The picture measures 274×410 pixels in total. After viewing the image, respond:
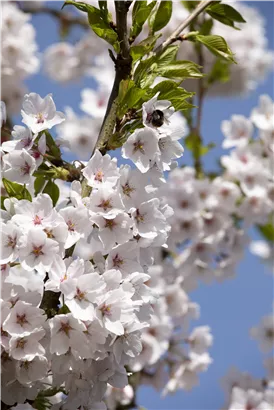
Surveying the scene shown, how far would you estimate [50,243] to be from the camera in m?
1.23

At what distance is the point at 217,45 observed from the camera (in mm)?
1677

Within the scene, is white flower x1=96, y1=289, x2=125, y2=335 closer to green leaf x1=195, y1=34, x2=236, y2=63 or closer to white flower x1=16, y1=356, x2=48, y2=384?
white flower x1=16, y1=356, x2=48, y2=384

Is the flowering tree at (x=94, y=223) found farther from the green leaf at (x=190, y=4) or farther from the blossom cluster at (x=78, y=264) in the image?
the green leaf at (x=190, y=4)

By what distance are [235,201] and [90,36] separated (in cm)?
186

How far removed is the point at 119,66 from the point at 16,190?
1.20 feet

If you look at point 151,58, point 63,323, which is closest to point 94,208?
point 63,323

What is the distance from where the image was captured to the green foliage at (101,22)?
1453mm

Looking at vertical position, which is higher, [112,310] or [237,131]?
[112,310]

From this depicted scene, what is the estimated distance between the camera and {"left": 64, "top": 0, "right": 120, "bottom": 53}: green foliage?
4.77 feet

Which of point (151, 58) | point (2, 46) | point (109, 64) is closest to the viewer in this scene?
point (151, 58)

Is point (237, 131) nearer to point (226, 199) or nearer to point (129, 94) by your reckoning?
point (226, 199)

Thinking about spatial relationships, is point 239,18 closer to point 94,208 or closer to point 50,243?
point 94,208

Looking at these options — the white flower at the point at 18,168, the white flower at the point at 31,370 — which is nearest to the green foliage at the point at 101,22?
the white flower at the point at 18,168

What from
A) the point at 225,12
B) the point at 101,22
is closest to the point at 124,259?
the point at 101,22
